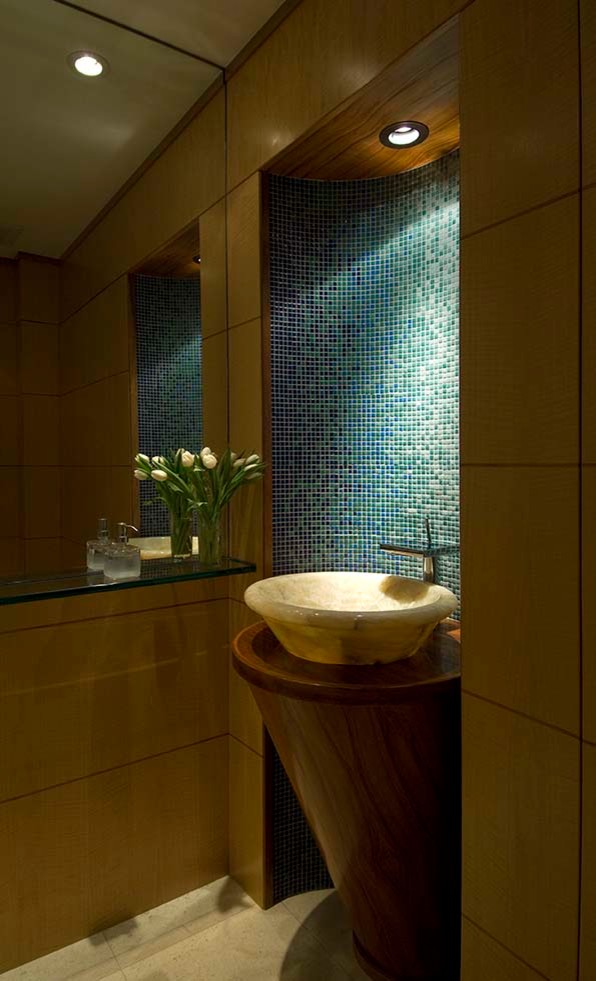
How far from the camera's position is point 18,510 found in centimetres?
180

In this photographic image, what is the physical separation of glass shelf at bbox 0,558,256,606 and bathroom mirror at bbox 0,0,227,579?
0.14ft

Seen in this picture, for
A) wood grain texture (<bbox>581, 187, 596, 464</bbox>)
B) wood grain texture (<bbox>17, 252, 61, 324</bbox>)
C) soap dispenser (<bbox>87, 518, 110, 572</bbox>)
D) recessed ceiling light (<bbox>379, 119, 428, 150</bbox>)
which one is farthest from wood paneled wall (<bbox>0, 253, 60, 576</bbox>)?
wood grain texture (<bbox>581, 187, 596, 464</bbox>)

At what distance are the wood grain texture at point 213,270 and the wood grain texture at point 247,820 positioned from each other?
1483 millimetres

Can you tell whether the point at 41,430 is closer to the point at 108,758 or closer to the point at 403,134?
the point at 108,758

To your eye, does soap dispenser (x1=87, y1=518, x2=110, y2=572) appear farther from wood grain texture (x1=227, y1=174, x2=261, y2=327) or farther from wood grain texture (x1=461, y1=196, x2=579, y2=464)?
wood grain texture (x1=461, y1=196, x2=579, y2=464)

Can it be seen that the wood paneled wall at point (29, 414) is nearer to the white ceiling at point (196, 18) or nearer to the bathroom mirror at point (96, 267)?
the bathroom mirror at point (96, 267)

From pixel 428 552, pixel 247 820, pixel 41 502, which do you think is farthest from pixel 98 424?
pixel 247 820

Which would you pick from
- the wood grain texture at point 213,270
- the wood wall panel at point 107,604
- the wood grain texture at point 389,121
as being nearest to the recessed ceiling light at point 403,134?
the wood grain texture at point 389,121

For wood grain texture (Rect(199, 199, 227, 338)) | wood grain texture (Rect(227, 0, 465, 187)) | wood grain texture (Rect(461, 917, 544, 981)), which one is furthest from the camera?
wood grain texture (Rect(199, 199, 227, 338))

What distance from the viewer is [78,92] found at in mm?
1910

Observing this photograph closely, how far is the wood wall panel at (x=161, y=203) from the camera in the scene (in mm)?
2035

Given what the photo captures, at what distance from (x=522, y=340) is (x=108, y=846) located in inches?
74.4

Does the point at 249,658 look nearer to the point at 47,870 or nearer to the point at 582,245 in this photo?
the point at 47,870

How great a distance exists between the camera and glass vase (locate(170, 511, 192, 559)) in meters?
2.15
